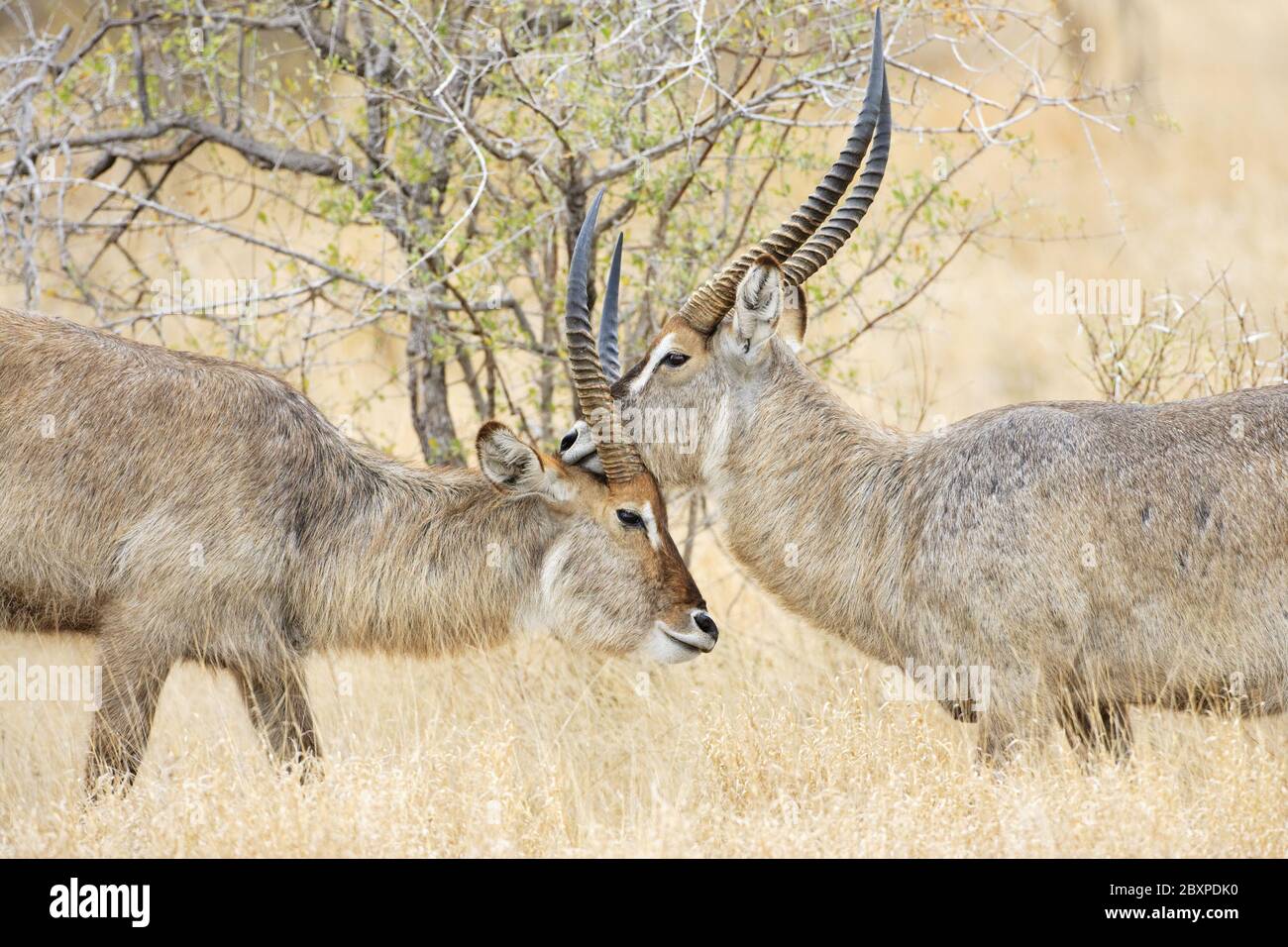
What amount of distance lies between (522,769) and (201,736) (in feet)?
3.95

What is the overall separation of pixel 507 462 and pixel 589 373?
46 centimetres

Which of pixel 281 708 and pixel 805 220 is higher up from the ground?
pixel 805 220

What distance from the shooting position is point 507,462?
546cm

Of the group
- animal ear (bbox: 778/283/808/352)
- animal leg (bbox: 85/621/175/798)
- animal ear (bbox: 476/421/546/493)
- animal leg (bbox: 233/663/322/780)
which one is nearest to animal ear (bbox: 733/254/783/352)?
animal ear (bbox: 778/283/808/352)

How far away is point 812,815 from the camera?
4.43 meters

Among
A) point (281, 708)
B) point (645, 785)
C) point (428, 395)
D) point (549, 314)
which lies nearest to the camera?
point (645, 785)

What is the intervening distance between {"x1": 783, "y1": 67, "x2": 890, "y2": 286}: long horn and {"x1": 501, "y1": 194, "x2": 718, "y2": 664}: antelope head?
0.79 m

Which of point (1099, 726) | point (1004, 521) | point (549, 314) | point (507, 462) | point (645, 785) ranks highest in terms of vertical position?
point (549, 314)

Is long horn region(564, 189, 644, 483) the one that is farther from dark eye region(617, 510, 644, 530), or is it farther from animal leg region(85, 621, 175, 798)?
animal leg region(85, 621, 175, 798)

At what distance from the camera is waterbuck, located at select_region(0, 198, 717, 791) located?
501cm

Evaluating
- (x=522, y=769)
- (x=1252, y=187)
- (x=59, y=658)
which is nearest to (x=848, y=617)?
(x=522, y=769)

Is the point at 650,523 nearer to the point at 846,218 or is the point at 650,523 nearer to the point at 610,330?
the point at 610,330

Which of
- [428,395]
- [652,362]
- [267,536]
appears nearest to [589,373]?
[652,362]

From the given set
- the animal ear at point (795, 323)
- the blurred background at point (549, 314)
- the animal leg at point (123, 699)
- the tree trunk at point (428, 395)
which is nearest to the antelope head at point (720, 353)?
the animal ear at point (795, 323)
